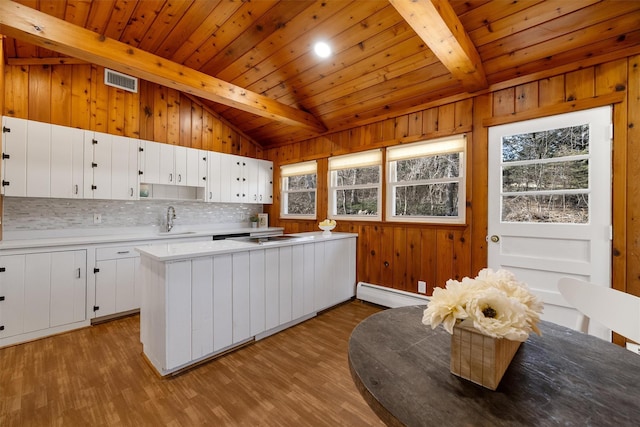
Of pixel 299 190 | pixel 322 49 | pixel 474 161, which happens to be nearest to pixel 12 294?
pixel 299 190

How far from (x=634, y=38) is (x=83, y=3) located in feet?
15.4

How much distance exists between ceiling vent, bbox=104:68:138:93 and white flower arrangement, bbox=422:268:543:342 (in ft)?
14.9

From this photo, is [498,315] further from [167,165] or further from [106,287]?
[167,165]

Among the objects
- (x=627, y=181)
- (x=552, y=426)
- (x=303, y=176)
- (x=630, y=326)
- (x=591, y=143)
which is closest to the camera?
(x=552, y=426)

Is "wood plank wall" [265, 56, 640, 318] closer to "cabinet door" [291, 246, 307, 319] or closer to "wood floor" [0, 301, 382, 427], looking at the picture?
"cabinet door" [291, 246, 307, 319]

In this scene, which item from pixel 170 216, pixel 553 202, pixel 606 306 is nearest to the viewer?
pixel 606 306

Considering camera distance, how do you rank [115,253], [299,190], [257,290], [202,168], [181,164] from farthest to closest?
[299,190] → [202,168] → [181,164] → [115,253] → [257,290]

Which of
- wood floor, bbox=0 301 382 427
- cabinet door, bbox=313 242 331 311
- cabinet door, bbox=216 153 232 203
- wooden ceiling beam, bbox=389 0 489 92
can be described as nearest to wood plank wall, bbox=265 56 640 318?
wooden ceiling beam, bbox=389 0 489 92

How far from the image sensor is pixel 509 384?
0.79 metres

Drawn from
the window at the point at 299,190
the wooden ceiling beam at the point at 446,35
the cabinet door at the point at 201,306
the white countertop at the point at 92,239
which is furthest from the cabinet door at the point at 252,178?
the wooden ceiling beam at the point at 446,35

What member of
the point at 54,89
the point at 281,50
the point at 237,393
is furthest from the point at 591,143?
the point at 54,89

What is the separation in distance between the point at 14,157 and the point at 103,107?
1172 mm

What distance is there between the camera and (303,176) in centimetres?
479

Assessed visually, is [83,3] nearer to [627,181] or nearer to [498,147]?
[498,147]
